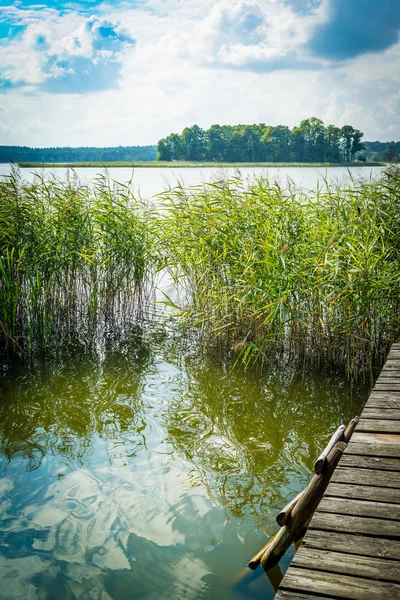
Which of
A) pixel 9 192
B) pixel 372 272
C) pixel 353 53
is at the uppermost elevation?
pixel 353 53

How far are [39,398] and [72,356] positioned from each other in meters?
0.98

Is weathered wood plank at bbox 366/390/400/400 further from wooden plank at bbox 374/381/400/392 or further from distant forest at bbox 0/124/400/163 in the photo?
distant forest at bbox 0/124/400/163

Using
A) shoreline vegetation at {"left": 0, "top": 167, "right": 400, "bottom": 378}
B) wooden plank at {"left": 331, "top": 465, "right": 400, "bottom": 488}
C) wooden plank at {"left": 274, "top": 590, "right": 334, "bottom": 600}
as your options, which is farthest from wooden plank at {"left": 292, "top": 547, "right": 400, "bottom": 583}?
shoreline vegetation at {"left": 0, "top": 167, "right": 400, "bottom": 378}

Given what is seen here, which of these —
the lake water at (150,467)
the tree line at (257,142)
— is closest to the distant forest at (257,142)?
the tree line at (257,142)

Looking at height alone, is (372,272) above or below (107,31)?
below

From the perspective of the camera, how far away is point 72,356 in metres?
5.79

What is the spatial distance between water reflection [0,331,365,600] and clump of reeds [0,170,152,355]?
0.50m

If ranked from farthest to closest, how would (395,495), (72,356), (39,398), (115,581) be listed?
(72,356), (39,398), (115,581), (395,495)

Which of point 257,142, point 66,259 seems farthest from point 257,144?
point 66,259

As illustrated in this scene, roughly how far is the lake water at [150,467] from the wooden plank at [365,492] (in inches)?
26.3

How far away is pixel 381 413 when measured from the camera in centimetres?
A: 303

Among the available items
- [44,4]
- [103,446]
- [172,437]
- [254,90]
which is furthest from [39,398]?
[44,4]

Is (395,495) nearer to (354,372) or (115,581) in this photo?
(115,581)

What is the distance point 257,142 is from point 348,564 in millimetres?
15598
